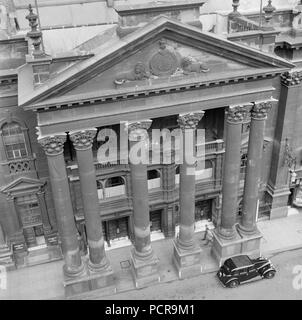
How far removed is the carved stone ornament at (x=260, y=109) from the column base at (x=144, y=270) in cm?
1302

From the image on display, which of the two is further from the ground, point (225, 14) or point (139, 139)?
point (225, 14)

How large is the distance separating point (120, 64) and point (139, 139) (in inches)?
199

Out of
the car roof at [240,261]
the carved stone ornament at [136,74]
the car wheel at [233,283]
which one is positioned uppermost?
the carved stone ornament at [136,74]

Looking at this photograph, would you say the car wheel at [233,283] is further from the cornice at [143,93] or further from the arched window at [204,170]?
the cornice at [143,93]

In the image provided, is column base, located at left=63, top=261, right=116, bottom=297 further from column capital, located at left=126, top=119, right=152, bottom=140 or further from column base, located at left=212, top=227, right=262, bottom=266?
column capital, located at left=126, top=119, right=152, bottom=140

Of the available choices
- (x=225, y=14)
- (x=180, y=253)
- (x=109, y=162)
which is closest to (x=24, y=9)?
(x=109, y=162)

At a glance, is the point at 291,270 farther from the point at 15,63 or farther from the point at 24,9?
the point at 24,9

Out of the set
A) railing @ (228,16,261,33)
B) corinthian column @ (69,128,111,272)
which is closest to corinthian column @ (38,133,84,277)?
corinthian column @ (69,128,111,272)

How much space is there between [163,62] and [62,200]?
36.4ft

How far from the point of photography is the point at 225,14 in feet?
118

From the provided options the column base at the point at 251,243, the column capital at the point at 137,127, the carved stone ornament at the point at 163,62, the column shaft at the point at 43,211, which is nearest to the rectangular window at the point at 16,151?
the column shaft at the point at 43,211

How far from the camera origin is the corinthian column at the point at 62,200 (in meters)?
27.5

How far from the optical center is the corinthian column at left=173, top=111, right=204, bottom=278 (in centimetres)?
2972

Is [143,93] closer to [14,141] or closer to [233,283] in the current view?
[14,141]
